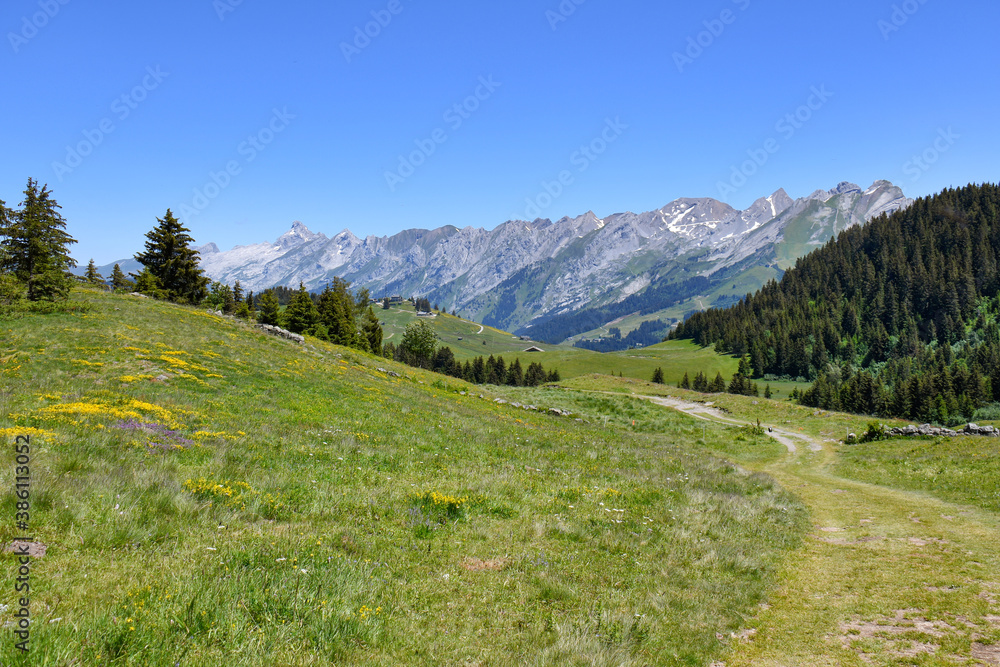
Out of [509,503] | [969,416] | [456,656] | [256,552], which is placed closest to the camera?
[456,656]

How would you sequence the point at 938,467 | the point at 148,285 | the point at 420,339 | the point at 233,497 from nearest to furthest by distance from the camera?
the point at 233,497
the point at 938,467
the point at 148,285
the point at 420,339

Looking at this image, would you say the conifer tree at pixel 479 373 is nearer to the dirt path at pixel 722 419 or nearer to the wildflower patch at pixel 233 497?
the dirt path at pixel 722 419

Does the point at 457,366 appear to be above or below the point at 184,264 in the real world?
below

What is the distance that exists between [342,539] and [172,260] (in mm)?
72297

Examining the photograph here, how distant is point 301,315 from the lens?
3278 inches

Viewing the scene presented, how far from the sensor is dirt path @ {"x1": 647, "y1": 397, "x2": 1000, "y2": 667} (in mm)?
7521

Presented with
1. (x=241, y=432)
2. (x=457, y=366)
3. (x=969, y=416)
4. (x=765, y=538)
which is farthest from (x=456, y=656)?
(x=457, y=366)

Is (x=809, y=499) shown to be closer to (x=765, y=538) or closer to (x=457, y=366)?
(x=765, y=538)

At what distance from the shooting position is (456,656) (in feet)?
20.3

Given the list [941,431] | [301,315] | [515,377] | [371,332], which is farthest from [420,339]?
[941,431]

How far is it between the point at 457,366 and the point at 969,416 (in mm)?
134433

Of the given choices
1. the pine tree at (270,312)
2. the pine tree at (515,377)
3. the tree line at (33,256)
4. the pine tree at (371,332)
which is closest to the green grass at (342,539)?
the tree line at (33,256)

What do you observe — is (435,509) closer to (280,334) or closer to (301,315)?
(280,334)

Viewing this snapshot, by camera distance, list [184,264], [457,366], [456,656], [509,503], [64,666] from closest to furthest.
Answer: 1. [64,666]
2. [456,656]
3. [509,503]
4. [184,264]
5. [457,366]
